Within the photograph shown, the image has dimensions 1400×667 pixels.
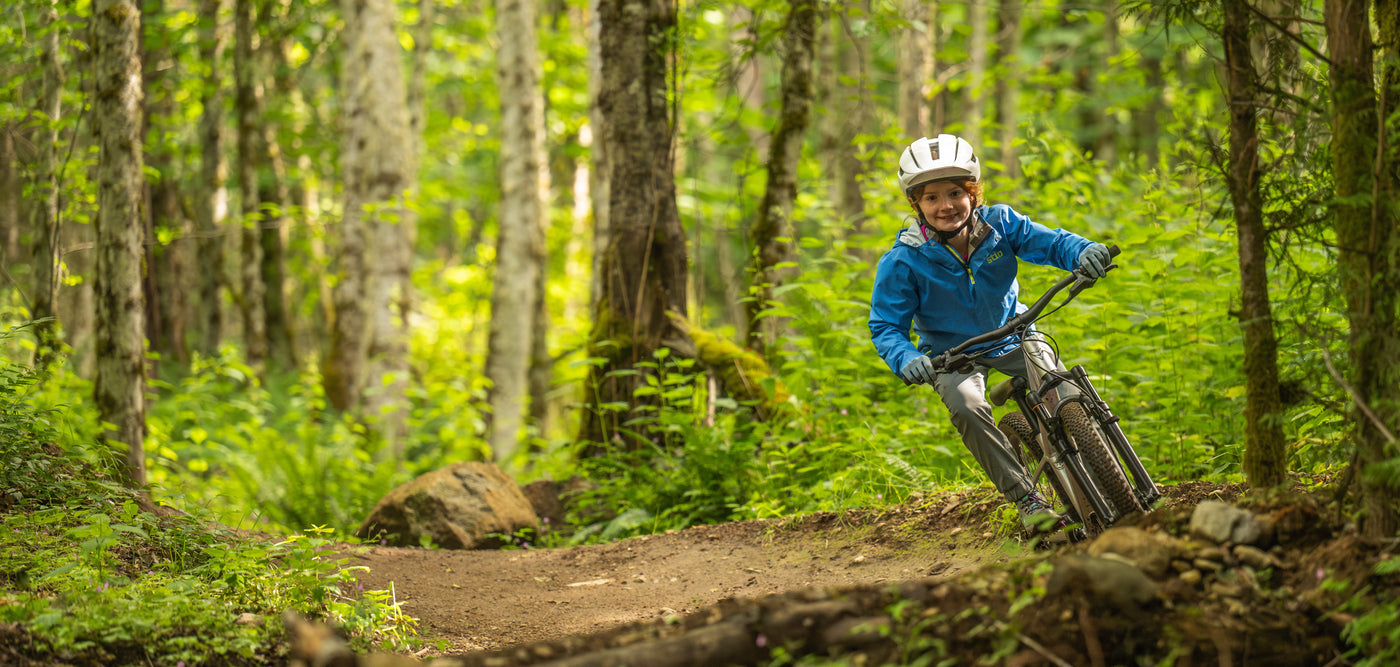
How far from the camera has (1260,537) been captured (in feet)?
10.1

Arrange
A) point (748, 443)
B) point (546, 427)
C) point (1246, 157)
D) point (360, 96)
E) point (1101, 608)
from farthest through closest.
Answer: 1. point (546, 427)
2. point (360, 96)
3. point (748, 443)
4. point (1246, 157)
5. point (1101, 608)

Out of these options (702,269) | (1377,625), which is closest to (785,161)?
(702,269)

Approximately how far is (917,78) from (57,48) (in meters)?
10.6

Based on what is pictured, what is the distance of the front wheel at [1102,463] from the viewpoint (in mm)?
4051

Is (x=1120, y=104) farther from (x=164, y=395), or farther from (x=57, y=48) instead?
(x=164, y=395)

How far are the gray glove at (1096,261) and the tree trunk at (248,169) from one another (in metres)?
13.8

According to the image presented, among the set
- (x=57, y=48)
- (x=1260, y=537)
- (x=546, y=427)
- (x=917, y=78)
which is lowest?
(x=546, y=427)

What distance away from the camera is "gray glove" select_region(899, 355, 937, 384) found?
415 cm

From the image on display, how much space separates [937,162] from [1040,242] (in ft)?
2.08

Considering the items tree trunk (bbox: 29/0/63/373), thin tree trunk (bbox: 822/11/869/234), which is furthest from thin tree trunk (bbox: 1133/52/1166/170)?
tree trunk (bbox: 29/0/63/373)

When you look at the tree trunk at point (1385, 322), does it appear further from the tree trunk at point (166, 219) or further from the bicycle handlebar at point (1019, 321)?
the tree trunk at point (166, 219)

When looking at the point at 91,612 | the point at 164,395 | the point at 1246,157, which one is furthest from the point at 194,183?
the point at 1246,157

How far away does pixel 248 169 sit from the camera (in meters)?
15.6

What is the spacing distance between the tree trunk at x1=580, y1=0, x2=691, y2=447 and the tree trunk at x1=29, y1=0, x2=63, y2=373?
15.8ft
